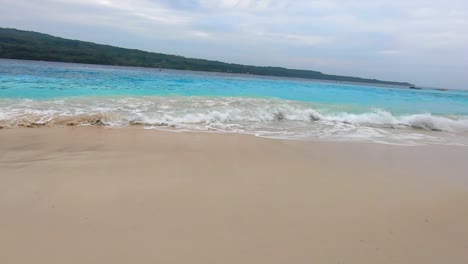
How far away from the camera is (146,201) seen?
102 inches

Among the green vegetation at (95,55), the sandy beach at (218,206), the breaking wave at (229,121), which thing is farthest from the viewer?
the green vegetation at (95,55)

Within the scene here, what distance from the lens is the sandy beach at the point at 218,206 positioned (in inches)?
77.1

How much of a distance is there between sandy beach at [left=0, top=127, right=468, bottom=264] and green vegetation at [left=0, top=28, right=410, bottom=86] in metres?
47.7

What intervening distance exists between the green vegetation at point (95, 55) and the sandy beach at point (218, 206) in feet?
156

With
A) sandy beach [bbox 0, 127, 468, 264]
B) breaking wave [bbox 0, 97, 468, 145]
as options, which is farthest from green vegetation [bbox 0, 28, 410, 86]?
sandy beach [bbox 0, 127, 468, 264]

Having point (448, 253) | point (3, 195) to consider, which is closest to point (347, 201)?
point (448, 253)

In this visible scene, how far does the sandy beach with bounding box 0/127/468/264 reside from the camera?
1959 millimetres

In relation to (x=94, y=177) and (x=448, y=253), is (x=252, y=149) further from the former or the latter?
(x=448, y=253)

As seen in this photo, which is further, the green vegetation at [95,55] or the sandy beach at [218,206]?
the green vegetation at [95,55]

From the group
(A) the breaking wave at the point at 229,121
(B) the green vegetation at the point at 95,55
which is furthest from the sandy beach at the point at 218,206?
(B) the green vegetation at the point at 95,55

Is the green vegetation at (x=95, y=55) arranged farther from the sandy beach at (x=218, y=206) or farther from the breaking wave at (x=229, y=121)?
the sandy beach at (x=218, y=206)

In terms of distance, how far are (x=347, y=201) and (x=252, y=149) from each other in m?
2.09

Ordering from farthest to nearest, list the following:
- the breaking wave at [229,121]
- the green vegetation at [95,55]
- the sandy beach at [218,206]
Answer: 1. the green vegetation at [95,55]
2. the breaking wave at [229,121]
3. the sandy beach at [218,206]

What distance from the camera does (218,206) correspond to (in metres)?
2.59
